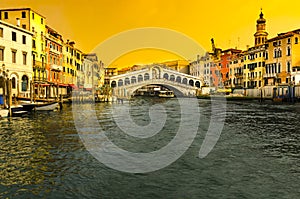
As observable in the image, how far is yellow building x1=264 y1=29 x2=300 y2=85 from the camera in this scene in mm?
47281

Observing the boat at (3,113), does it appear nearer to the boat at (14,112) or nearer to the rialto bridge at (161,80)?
the boat at (14,112)

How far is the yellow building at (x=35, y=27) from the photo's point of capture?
3547cm

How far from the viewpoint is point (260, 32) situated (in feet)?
209

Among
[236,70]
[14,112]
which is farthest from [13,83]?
[236,70]

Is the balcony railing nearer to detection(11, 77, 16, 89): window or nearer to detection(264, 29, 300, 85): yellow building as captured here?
detection(11, 77, 16, 89): window

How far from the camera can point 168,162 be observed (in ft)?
28.9

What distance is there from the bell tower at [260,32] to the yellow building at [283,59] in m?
9.95

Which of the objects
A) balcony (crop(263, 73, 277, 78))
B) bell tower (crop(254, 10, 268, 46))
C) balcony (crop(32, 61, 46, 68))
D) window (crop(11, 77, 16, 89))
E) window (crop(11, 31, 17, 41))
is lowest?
window (crop(11, 77, 16, 89))

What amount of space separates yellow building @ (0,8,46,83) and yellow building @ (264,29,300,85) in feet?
126

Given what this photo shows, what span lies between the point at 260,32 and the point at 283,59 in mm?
16466

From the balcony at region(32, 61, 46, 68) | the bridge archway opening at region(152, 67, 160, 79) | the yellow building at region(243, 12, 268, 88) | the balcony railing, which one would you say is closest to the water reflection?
the balcony at region(32, 61, 46, 68)

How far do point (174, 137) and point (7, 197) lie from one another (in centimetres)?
842

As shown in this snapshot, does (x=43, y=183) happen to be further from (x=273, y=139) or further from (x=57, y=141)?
(x=273, y=139)

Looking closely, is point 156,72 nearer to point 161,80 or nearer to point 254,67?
point 161,80
